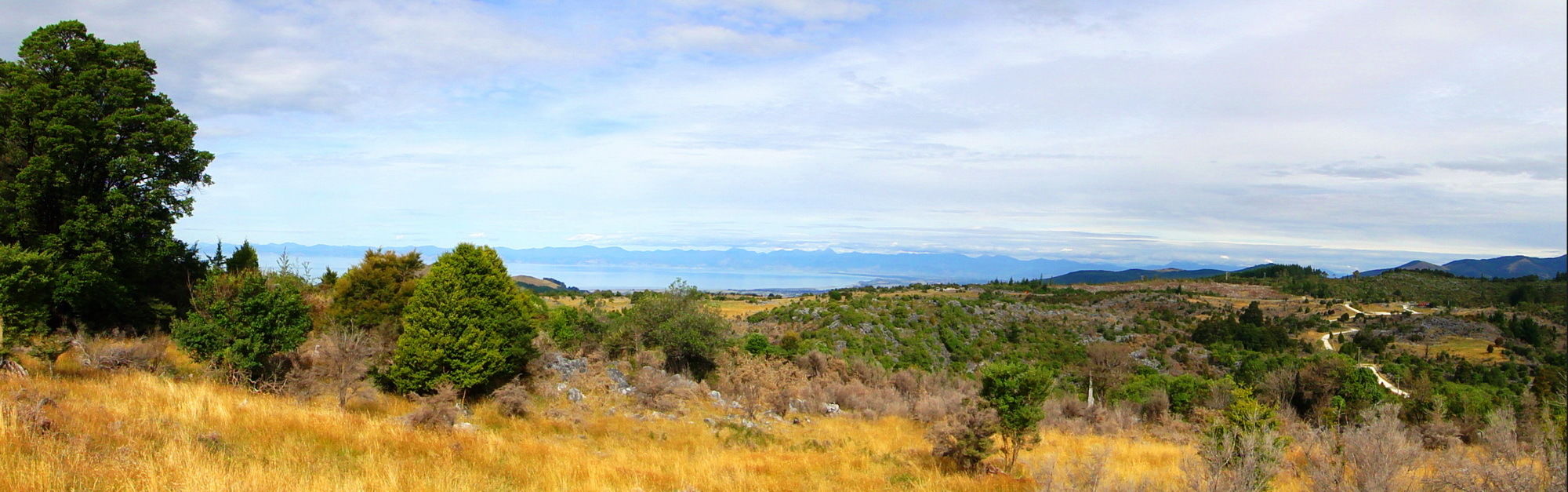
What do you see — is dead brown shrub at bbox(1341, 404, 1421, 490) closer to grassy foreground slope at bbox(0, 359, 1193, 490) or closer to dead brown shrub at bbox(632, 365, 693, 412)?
grassy foreground slope at bbox(0, 359, 1193, 490)

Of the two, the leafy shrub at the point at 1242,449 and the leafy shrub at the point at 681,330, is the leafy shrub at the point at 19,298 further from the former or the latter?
the leafy shrub at the point at 1242,449

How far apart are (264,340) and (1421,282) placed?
84.2 metres

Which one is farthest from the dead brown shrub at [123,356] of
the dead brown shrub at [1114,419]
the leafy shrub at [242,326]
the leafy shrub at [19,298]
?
the dead brown shrub at [1114,419]

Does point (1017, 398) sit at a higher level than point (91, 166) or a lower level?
lower

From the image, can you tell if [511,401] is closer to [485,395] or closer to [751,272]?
[485,395]

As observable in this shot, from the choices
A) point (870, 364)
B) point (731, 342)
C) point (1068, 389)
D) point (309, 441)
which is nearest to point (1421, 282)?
point (1068, 389)

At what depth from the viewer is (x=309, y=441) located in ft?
28.0

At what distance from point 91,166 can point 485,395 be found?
448 inches

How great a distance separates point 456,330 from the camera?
15023 millimetres

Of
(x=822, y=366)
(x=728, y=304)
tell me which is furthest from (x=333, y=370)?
(x=728, y=304)

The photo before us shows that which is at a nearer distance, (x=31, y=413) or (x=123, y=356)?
(x=31, y=413)

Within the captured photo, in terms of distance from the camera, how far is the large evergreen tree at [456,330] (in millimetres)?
14703

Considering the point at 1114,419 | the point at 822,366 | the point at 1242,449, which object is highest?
the point at 1242,449

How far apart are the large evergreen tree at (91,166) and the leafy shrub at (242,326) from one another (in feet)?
18.4
